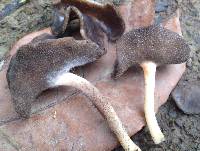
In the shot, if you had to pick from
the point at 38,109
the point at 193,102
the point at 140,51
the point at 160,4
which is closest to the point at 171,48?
the point at 140,51

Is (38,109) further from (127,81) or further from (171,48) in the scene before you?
(171,48)

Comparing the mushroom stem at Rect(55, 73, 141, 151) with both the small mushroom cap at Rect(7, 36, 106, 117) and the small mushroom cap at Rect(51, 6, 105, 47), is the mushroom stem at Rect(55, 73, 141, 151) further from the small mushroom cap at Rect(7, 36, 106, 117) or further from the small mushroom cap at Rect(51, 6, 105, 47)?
the small mushroom cap at Rect(51, 6, 105, 47)

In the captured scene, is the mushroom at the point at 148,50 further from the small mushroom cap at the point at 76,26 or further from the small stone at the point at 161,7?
the small stone at the point at 161,7

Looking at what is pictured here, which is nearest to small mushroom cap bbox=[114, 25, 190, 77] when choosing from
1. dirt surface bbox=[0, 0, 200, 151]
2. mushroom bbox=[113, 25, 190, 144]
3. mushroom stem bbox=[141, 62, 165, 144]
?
mushroom bbox=[113, 25, 190, 144]

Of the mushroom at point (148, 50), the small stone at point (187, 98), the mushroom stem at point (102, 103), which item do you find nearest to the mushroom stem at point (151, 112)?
the mushroom at point (148, 50)

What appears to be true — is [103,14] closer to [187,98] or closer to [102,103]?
[102,103]

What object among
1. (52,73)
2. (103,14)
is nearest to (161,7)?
(103,14)
